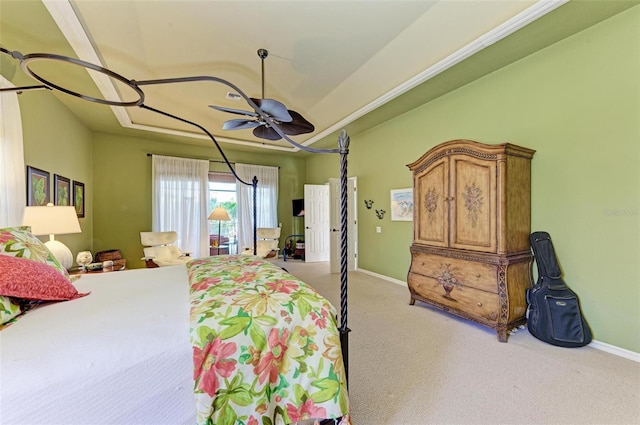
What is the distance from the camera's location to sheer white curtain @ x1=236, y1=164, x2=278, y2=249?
661 cm

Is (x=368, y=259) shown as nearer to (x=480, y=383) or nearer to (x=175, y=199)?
(x=480, y=383)

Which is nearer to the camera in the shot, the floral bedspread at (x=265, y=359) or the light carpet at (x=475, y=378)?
the floral bedspread at (x=265, y=359)

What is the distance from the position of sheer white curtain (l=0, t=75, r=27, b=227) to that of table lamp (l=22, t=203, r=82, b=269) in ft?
0.34

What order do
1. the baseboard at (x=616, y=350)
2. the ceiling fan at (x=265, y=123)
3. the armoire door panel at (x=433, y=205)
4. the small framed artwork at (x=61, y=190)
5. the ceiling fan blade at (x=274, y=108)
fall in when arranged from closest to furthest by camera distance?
the baseboard at (x=616, y=350), the ceiling fan blade at (x=274, y=108), the ceiling fan at (x=265, y=123), the armoire door panel at (x=433, y=205), the small framed artwork at (x=61, y=190)

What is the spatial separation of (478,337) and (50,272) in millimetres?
3436

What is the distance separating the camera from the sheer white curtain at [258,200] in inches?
260

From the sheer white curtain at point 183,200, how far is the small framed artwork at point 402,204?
429 cm

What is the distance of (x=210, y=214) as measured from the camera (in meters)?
6.17

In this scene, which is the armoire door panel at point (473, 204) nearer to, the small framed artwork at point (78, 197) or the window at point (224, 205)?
the window at point (224, 205)

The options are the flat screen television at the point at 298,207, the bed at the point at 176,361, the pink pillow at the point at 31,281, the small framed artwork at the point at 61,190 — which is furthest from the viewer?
the flat screen television at the point at 298,207

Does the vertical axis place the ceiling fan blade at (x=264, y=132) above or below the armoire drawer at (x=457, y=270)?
above

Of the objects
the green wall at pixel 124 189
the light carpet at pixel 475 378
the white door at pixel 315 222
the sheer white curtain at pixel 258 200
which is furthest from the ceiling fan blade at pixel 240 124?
the green wall at pixel 124 189

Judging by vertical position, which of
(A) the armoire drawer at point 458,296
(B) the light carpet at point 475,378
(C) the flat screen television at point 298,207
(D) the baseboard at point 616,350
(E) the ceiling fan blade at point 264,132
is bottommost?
A: (B) the light carpet at point 475,378

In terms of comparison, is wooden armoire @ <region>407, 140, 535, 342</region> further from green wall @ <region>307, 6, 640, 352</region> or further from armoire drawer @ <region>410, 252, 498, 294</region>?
green wall @ <region>307, 6, 640, 352</region>
